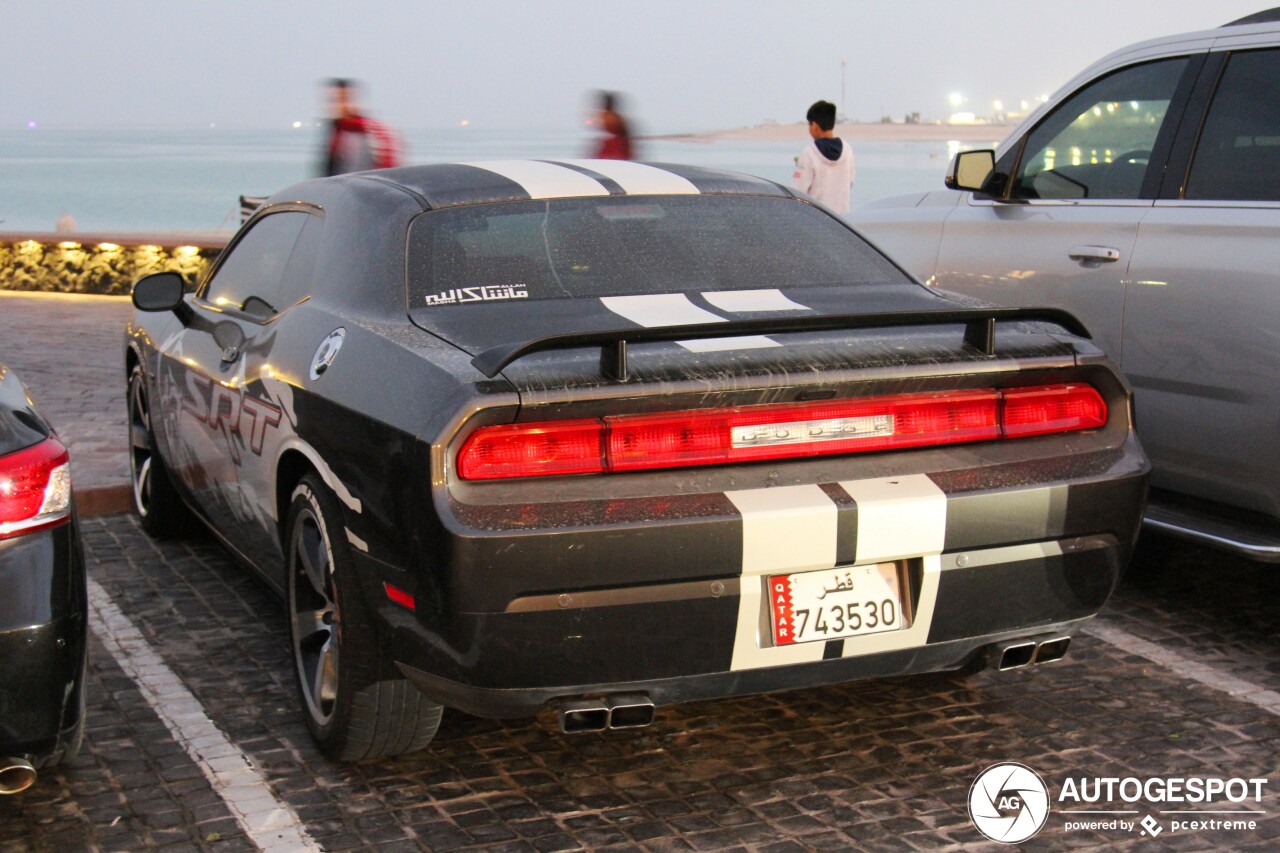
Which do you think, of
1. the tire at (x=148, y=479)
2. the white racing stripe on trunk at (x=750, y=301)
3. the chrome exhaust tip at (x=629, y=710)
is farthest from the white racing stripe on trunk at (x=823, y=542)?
the tire at (x=148, y=479)

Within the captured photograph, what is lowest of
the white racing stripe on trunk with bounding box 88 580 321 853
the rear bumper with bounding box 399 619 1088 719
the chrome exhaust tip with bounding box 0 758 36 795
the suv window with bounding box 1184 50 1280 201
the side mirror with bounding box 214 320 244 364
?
the white racing stripe on trunk with bounding box 88 580 321 853

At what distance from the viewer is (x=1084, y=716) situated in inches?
172

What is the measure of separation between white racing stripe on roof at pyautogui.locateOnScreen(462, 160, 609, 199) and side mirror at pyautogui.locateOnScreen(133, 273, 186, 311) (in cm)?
130

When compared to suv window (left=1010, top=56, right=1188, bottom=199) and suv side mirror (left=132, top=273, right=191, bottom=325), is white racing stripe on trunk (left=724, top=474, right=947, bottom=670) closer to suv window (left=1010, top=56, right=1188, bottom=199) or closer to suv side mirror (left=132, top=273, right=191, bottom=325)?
suv window (left=1010, top=56, right=1188, bottom=199)

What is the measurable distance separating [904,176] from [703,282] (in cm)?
9272

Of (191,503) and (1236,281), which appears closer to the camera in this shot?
(1236,281)

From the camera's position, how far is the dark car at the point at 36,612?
3400mm

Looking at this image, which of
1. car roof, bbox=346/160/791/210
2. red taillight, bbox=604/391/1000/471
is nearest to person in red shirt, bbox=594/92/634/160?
car roof, bbox=346/160/791/210

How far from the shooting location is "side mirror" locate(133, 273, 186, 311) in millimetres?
5422

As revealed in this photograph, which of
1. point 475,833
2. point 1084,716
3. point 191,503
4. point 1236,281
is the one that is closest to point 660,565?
point 475,833

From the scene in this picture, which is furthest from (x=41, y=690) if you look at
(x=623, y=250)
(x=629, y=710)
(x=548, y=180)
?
(x=548, y=180)

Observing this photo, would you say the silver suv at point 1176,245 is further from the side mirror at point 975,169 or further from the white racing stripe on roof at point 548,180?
the white racing stripe on roof at point 548,180

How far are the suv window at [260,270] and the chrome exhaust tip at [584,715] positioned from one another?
1.75m

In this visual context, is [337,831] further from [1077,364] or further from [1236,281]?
[1236,281]
